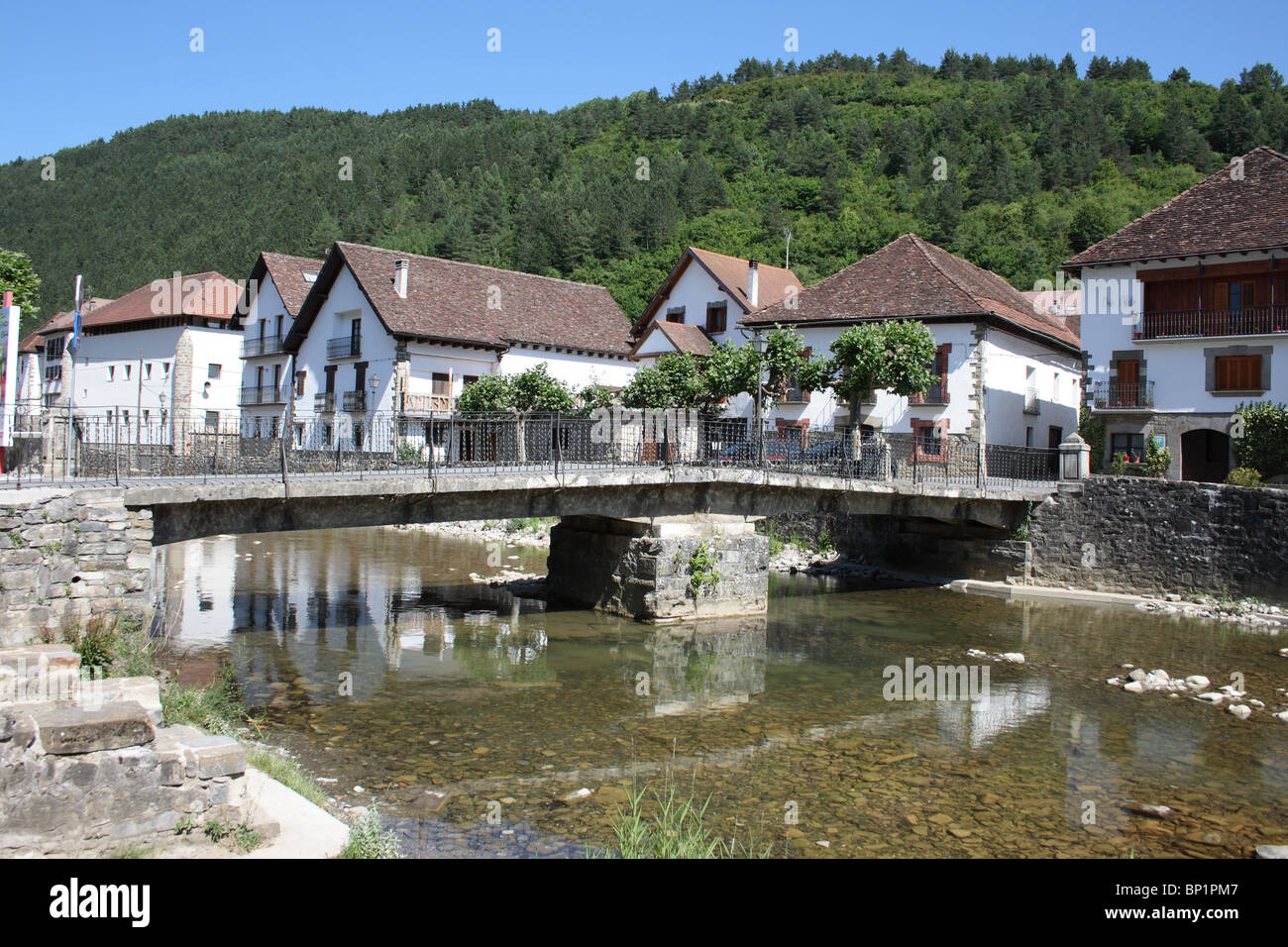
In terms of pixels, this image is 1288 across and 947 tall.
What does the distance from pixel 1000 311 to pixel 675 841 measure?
93.3 ft

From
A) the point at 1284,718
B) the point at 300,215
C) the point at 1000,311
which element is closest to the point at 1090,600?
the point at 1284,718

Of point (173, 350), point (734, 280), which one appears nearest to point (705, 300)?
point (734, 280)

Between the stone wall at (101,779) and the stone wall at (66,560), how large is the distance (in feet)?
16.4

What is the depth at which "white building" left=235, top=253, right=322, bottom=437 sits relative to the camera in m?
45.8

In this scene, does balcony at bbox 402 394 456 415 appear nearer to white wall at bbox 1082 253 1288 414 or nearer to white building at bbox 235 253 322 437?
white building at bbox 235 253 322 437

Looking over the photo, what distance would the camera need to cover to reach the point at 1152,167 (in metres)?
70.6

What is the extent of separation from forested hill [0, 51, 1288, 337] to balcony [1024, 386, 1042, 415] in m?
26.5

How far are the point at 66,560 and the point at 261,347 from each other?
3853 centimetres

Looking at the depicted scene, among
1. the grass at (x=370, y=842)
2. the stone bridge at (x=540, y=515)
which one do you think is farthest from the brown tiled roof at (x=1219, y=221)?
the grass at (x=370, y=842)

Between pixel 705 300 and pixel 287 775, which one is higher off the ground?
pixel 705 300

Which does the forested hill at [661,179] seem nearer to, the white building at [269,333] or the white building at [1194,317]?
the white building at [269,333]

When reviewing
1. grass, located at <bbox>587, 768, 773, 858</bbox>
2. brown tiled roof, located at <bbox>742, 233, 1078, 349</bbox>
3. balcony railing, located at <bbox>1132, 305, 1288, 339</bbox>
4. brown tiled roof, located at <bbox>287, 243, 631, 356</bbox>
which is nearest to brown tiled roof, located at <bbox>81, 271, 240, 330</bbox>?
brown tiled roof, located at <bbox>287, 243, 631, 356</bbox>

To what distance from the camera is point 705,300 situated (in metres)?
42.6

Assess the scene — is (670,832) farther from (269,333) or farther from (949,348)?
(269,333)
